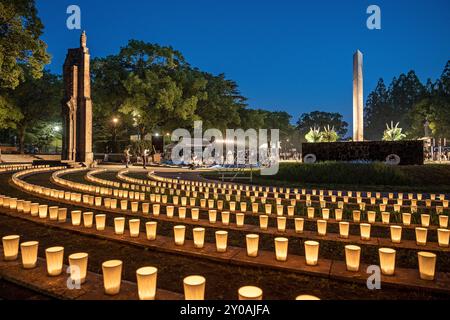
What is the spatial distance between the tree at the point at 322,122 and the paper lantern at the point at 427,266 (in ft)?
307

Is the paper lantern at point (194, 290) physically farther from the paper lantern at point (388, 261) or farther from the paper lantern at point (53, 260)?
the paper lantern at point (388, 261)

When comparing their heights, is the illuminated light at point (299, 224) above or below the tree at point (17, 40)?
below

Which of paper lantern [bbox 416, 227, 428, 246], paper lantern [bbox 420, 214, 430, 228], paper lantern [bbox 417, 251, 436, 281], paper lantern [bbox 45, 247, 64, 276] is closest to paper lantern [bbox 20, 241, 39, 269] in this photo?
paper lantern [bbox 45, 247, 64, 276]

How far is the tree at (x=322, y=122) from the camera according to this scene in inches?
3725

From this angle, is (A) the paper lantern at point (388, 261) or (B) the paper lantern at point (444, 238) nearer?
(A) the paper lantern at point (388, 261)

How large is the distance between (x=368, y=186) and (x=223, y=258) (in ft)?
→ 38.1

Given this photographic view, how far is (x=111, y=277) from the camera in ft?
10.4

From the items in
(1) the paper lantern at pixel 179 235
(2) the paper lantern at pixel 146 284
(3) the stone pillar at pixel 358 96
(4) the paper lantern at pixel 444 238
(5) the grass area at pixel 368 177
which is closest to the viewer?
(2) the paper lantern at pixel 146 284

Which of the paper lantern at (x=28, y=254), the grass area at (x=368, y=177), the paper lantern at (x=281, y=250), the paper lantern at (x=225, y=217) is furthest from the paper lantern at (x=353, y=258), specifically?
the grass area at (x=368, y=177)

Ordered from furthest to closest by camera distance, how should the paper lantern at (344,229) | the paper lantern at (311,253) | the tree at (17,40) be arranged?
the tree at (17,40)
the paper lantern at (344,229)
the paper lantern at (311,253)

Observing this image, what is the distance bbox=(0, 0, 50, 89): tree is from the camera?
17328 mm

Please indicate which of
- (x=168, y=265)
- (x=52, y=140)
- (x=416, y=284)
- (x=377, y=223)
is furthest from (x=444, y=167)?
(x=52, y=140)

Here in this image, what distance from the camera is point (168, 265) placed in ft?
14.0
